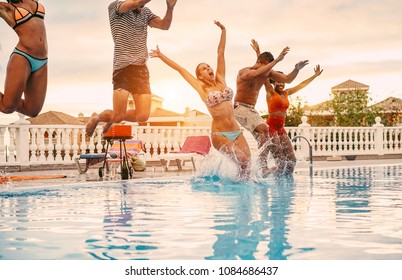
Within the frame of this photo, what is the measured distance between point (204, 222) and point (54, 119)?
848 centimetres

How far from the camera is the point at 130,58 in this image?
21.3 feet

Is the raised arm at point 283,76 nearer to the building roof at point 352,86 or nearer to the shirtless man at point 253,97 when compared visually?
the shirtless man at point 253,97

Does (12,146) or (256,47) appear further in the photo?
(12,146)

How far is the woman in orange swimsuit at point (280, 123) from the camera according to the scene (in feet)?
28.8

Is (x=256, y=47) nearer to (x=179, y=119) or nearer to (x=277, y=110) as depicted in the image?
(x=277, y=110)

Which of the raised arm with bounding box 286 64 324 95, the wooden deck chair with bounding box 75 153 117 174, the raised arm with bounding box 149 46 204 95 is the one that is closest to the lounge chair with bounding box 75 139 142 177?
the wooden deck chair with bounding box 75 153 117 174

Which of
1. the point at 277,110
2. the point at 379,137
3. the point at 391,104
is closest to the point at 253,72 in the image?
the point at 277,110

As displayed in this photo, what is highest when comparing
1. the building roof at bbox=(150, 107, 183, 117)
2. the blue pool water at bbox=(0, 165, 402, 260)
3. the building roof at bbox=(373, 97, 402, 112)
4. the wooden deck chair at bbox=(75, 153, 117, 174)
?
the building roof at bbox=(373, 97, 402, 112)

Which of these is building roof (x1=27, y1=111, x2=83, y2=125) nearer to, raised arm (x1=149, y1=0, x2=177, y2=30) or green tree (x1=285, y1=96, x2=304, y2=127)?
raised arm (x1=149, y1=0, x2=177, y2=30)

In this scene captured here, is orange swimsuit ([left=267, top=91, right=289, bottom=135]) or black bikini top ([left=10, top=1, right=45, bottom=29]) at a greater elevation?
black bikini top ([left=10, top=1, right=45, bottom=29])

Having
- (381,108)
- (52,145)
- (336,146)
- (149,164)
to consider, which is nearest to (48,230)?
(52,145)

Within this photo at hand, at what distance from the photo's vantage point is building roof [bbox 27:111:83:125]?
1241cm

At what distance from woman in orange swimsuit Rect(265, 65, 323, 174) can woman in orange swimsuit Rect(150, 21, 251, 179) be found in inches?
35.4
